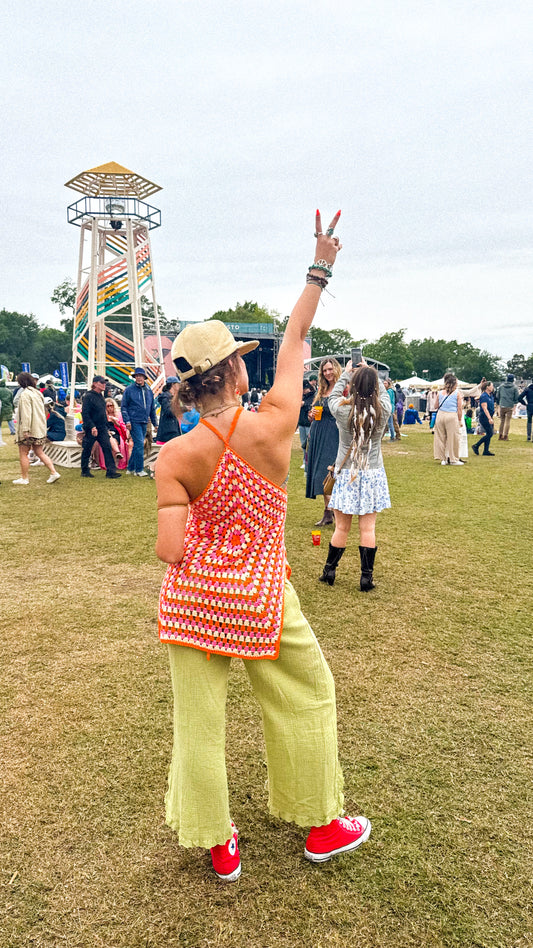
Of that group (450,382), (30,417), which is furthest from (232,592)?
(450,382)

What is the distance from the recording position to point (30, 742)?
299 cm

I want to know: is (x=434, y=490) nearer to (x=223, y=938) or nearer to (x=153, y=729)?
(x=153, y=729)

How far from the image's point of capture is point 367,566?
199 inches

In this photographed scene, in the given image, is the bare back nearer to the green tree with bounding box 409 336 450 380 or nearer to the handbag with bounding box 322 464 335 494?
the handbag with bounding box 322 464 335 494

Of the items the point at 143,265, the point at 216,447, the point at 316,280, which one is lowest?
the point at 216,447

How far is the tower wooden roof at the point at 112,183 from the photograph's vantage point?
634 inches

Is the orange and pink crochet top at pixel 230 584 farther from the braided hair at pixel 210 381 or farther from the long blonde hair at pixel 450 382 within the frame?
the long blonde hair at pixel 450 382

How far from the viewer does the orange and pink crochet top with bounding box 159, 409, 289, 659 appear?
1.93 metres

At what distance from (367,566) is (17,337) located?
69.7 metres

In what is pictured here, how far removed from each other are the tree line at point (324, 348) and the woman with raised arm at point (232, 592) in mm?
53286

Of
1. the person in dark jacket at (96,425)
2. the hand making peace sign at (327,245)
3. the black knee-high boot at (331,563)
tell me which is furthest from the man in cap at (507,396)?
the hand making peace sign at (327,245)

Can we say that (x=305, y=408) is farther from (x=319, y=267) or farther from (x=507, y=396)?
(x=507, y=396)

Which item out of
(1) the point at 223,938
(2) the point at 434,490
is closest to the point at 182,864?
(1) the point at 223,938

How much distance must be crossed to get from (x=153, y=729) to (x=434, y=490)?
300 inches
